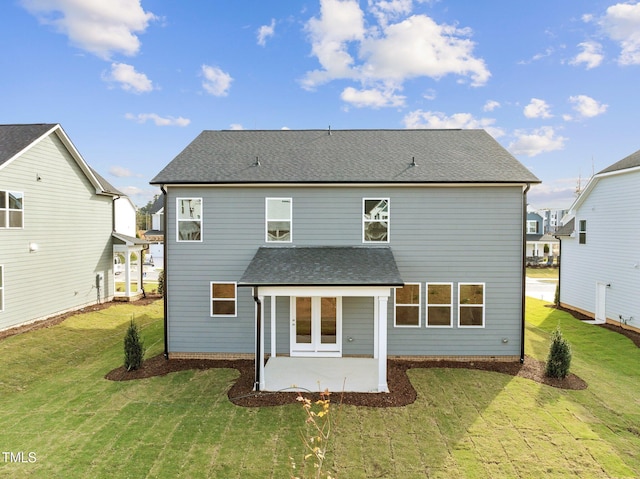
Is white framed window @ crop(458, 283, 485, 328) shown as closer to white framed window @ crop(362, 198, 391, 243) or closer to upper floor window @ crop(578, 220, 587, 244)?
white framed window @ crop(362, 198, 391, 243)

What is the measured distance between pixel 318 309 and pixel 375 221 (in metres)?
3.35

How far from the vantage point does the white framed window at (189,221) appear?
34.4 feet

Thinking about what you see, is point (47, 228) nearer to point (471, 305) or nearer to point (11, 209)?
point (11, 209)

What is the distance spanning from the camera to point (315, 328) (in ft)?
34.1

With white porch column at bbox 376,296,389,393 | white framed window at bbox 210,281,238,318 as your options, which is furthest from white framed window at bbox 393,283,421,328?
white framed window at bbox 210,281,238,318

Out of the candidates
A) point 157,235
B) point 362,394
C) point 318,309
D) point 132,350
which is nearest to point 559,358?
point 362,394

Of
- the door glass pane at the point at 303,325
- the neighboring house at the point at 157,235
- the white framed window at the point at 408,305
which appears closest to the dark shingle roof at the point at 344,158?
the white framed window at the point at 408,305

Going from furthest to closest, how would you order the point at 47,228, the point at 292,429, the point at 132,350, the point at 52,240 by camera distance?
the point at 52,240 → the point at 47,228 → the point at 132,350 → the point at 292,429

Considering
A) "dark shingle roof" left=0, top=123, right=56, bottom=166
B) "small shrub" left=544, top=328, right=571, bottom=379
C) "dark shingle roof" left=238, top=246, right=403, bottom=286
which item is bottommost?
"small shrub" left=544, top=328, right=571, bottom=379

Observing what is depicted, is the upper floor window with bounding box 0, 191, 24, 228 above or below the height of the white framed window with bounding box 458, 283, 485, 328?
above

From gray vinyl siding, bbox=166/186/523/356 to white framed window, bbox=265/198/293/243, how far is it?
0.16m

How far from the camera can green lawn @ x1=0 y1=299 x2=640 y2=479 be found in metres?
5.53

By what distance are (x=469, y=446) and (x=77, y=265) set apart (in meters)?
18.3

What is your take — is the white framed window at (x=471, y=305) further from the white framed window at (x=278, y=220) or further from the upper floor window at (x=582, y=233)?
the upper floor window at (x=582, y=233)
